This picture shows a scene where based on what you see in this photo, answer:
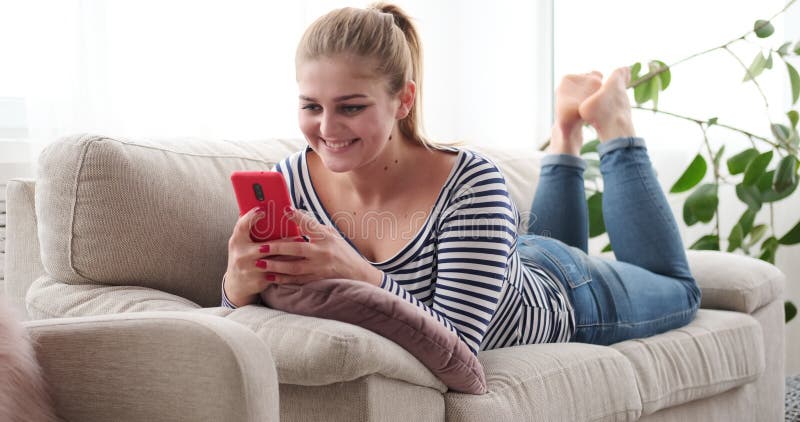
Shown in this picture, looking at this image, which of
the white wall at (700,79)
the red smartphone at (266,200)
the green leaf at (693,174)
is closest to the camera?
the red smartphone at (266,200)

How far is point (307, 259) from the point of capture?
121 centimetres

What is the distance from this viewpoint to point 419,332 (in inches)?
46.1

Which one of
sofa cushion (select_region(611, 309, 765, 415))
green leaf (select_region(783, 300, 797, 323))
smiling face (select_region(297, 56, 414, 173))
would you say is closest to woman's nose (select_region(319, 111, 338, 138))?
smiling face (select_region(297, 56, 414, 173))

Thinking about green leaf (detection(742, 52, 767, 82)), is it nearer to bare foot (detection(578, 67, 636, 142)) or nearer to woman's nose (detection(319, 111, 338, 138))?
bare foot (detection(578, 67, 636, 142))

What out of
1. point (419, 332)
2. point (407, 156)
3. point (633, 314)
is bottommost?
point (633, 314)

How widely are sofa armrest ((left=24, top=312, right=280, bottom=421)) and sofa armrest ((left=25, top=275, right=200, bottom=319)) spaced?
270 mm

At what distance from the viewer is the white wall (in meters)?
2.98

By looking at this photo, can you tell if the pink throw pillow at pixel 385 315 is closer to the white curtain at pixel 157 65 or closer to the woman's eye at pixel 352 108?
the woman's eye at pixel 352 108

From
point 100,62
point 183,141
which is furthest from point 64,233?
point 100,62

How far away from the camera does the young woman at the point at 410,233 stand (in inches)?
51.5

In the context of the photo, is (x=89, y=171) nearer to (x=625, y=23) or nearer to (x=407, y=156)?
(x=407, y=156)

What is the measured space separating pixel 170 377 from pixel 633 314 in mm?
1098

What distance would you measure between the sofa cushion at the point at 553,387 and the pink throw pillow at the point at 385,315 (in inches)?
2.3

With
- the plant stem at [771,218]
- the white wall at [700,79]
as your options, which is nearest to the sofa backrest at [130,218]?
the plant stem at [771,218]
